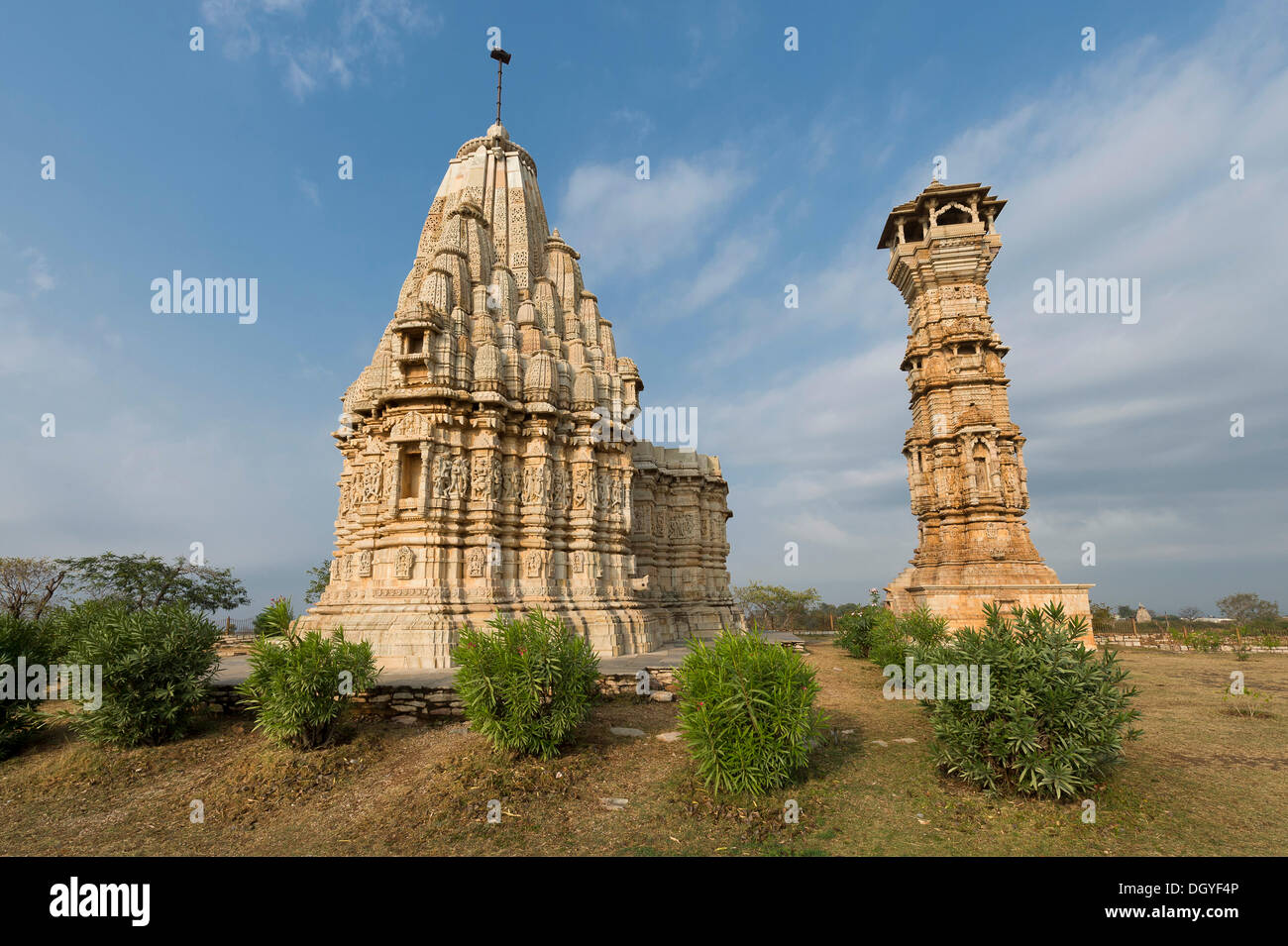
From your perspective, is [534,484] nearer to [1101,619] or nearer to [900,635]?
[900,635]

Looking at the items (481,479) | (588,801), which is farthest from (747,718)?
(481,479)

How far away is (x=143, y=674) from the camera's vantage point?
9062 mm

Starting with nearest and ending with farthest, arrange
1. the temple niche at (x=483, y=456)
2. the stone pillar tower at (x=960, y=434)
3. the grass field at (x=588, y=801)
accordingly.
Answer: the grass field at (x=588, y=801) → the temple niche at (x=483, y=456) → the stone pillar tower at (x=960, y=434)

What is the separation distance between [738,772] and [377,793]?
185 inches

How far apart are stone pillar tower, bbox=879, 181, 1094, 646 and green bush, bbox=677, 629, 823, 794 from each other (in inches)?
638

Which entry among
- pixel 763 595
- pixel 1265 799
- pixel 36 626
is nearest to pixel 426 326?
pixel 36 626

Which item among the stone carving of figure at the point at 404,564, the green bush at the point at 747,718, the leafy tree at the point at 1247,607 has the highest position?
the stone carving of figure at the point at 404,564

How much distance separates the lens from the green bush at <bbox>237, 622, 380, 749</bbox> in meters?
8.18

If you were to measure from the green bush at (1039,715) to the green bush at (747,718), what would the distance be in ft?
6.10

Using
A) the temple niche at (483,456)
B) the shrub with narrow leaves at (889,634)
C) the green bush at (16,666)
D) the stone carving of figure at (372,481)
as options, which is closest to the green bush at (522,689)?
the temple niche at (483,456)

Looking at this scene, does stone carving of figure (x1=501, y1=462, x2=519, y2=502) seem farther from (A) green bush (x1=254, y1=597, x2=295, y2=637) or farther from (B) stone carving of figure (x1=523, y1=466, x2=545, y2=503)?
(A) green bush (x1=254, y1=597, x2=295, y2=637)

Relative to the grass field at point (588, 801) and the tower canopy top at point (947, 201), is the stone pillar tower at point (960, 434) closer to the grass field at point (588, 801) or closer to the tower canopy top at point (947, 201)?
the tower canopy top at point (947, 201)

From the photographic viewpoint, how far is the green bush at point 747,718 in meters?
6.73
